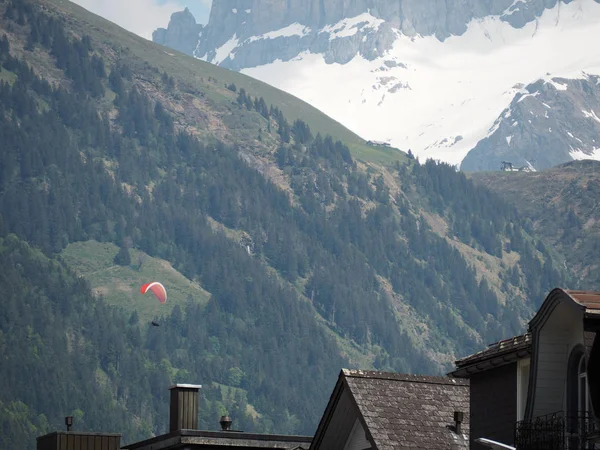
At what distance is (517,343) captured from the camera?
3159cm

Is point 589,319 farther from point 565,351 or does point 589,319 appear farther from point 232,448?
point 232,448

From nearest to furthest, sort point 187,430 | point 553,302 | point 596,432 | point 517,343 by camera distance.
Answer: point 596,432
point 553,302
point 517,343
point 187,430

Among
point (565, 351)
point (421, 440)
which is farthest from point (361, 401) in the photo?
point (565, 351)

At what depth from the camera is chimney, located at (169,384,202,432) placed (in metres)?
51.8

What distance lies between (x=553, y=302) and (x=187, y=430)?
918 inches

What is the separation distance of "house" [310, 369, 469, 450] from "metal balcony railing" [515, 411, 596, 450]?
21.0 ft

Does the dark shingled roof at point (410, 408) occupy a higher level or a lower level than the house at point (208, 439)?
lower

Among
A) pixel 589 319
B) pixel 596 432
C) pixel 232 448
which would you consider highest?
pixel 232 448

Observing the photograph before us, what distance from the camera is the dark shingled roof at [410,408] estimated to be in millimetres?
33906

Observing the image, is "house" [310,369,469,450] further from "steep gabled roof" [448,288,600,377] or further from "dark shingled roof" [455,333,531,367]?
"dark shingled roof" [455,333,531,367]

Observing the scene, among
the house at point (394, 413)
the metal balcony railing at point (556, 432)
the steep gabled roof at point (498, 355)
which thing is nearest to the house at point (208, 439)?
the house at point (394, 413)

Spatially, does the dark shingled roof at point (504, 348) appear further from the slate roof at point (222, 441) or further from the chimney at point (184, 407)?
the chimney at point (184, 407)

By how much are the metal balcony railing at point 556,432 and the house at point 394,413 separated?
6.42m

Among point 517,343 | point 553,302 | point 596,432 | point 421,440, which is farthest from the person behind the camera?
point 421,440
